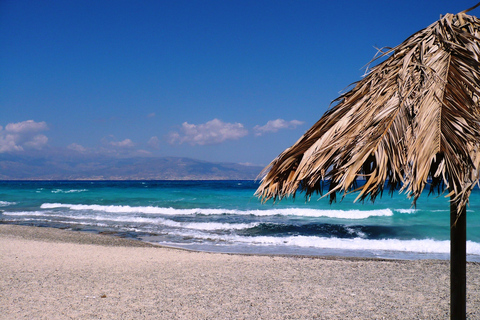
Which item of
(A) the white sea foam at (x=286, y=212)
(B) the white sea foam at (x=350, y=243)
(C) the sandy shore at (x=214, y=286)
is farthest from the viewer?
(A) the white sea foam at (x=286, y=212)

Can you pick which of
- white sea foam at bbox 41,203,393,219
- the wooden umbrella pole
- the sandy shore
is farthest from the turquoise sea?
the wooden umbrella pole

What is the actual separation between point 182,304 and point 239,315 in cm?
81

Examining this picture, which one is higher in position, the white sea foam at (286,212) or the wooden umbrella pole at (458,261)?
the wooden umbrella pole at (458,261)

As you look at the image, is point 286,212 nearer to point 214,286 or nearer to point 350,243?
point 350,243

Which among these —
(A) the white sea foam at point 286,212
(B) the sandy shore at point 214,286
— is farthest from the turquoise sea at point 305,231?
(B) the sandy shore at point 214,286

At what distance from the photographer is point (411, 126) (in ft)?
7.15

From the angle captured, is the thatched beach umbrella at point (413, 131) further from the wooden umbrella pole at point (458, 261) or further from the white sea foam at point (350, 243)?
the white sea foam at point (350, 243)

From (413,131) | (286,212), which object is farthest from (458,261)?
(286,212)

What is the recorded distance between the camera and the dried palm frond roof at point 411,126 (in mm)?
2037

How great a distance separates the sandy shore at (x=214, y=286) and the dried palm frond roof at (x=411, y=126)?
2674mm

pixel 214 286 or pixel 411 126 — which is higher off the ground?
pixel 411 126

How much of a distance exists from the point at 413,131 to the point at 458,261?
1187 mm

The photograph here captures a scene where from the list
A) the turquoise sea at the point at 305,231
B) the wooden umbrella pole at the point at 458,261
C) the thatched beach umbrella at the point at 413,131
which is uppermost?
the thatched beach umbrella at the point at 413,131

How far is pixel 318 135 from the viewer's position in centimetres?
272
